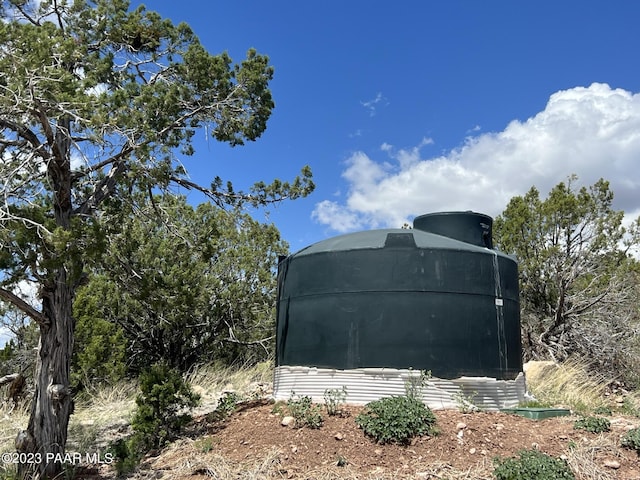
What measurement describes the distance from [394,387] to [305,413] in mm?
1455

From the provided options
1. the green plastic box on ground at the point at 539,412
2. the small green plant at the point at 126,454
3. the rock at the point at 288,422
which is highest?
the green plastic box on ground at the point at 539,412

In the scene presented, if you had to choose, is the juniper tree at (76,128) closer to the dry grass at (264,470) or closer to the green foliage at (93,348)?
the dry grass at (264,470)

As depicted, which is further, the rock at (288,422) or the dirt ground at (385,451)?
the rock at (288,422)

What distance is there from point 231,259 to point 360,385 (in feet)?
24.5

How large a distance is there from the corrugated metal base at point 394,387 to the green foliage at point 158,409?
1819mm

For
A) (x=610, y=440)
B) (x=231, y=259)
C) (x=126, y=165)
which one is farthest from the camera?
(x=231, y=259)

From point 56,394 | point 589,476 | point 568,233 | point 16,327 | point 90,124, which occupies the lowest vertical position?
point 589,476

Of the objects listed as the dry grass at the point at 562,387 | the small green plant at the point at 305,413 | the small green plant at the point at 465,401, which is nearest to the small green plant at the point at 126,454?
the small green plant at the point at 305,413

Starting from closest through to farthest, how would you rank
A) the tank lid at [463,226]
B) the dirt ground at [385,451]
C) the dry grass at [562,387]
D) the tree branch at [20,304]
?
1. the dirt ground at [385,451]
2. the tree branch at [20,304]
3. the dry grass at [562,387]
4. the tank lid at [463,226]

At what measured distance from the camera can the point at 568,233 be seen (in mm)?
16016

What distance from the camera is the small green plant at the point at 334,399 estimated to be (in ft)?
26.2

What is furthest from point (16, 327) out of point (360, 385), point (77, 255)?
point (360, 385)

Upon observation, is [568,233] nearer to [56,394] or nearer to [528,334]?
[528,334]

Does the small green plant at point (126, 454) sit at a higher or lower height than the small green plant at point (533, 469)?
Answer: lower
